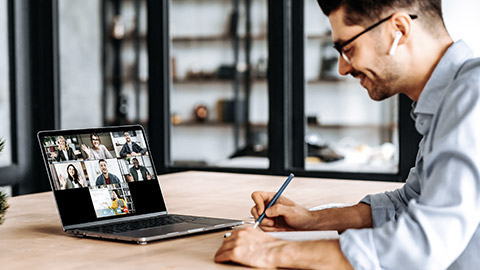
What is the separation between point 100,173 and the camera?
158cm

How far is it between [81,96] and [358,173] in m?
2.28

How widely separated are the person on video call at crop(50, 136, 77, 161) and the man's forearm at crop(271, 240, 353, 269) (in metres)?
0.62

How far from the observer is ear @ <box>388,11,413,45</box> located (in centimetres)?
123

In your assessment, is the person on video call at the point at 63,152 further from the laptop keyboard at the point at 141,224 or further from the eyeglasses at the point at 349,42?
the eyeglasses at the point at 349,42

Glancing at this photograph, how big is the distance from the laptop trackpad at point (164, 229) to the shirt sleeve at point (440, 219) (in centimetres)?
47

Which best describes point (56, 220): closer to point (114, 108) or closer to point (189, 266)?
point (189, 266)

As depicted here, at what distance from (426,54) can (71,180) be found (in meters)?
0.83

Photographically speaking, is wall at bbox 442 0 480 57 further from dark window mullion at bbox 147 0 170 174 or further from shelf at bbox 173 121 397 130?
shelf at bbox 173 121 397 130

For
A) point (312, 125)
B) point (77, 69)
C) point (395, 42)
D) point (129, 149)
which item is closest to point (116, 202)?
point (129, 149)

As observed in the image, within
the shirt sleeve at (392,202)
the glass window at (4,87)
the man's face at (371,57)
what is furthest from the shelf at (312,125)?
the man's face at (371,57)

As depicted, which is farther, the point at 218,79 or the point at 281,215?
the point at 218,79

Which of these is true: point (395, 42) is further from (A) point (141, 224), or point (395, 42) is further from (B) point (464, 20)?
(B) point (464, 20)

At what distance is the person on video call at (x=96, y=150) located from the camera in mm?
1590

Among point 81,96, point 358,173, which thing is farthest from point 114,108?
point 358,173
